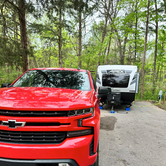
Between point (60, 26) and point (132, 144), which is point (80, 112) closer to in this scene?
point (132, 144)

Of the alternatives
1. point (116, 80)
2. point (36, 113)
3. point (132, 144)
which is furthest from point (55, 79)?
point (116, 80)

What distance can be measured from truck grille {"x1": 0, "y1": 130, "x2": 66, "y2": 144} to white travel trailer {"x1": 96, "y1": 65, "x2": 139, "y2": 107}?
258 inches

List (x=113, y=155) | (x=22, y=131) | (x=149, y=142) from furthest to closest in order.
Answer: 1. (x=149, y=142)
2. (x=113, y=155)
3. (x=22, y=131)

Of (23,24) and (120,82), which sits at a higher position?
(23,24)

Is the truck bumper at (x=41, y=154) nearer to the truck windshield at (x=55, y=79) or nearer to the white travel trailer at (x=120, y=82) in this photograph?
the truck windshield at (x=55, y=79)

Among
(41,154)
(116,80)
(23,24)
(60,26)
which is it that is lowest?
(41,154)

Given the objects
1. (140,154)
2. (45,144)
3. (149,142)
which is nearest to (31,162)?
(45,144)

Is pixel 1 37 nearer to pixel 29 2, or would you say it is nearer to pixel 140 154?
pixel 29 2

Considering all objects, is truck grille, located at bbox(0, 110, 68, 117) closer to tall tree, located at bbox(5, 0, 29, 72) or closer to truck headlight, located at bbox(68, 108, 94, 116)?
truck headlight, located at bbox(68, 108, 94, 116)

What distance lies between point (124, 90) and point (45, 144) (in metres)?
7.18

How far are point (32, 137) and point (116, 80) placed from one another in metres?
7.31

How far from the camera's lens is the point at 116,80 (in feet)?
27.8

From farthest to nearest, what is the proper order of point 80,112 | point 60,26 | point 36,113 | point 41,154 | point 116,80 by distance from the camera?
point 60,26 < point 116,80 < point 80,112 < point 36,113 < point 41,154

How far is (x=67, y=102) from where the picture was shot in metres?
1.89
